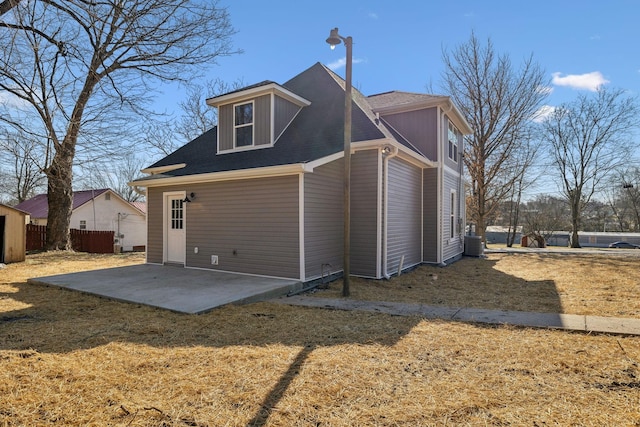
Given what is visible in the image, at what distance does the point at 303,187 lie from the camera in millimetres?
7355

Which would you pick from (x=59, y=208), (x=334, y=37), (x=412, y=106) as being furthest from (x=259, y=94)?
(x=59, y=208)

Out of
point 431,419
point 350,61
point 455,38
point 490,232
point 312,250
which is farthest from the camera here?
point 490,232

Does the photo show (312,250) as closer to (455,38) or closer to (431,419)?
(431,419)

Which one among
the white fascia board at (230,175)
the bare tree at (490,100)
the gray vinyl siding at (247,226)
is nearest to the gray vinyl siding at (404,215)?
the gray vinyl siding at (247,226)

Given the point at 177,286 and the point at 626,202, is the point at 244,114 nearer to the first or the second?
the point at 177,286

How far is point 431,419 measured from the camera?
8.10ft

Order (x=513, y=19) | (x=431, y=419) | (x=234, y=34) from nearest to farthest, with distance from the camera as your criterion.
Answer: (x=431, y=419)
(x=513, y=19)
(x=234, y=34)

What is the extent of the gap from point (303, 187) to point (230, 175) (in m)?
1.91

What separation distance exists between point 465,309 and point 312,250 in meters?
3.26

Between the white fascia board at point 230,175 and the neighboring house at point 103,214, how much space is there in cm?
1947

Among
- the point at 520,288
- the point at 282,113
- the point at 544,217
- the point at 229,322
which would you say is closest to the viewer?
the point at 229,322

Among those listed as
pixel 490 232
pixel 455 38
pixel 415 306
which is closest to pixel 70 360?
pixel 415 306

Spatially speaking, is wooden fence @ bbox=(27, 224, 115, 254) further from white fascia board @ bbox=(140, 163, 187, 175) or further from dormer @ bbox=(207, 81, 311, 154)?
dormer @ bbox=(207, 81, 311, 154)

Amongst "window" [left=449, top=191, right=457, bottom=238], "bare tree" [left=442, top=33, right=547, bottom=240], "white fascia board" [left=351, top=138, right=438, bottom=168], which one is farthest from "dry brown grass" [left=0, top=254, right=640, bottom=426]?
"bare tree" [left=442, top=33, right=547, bottom=240]
